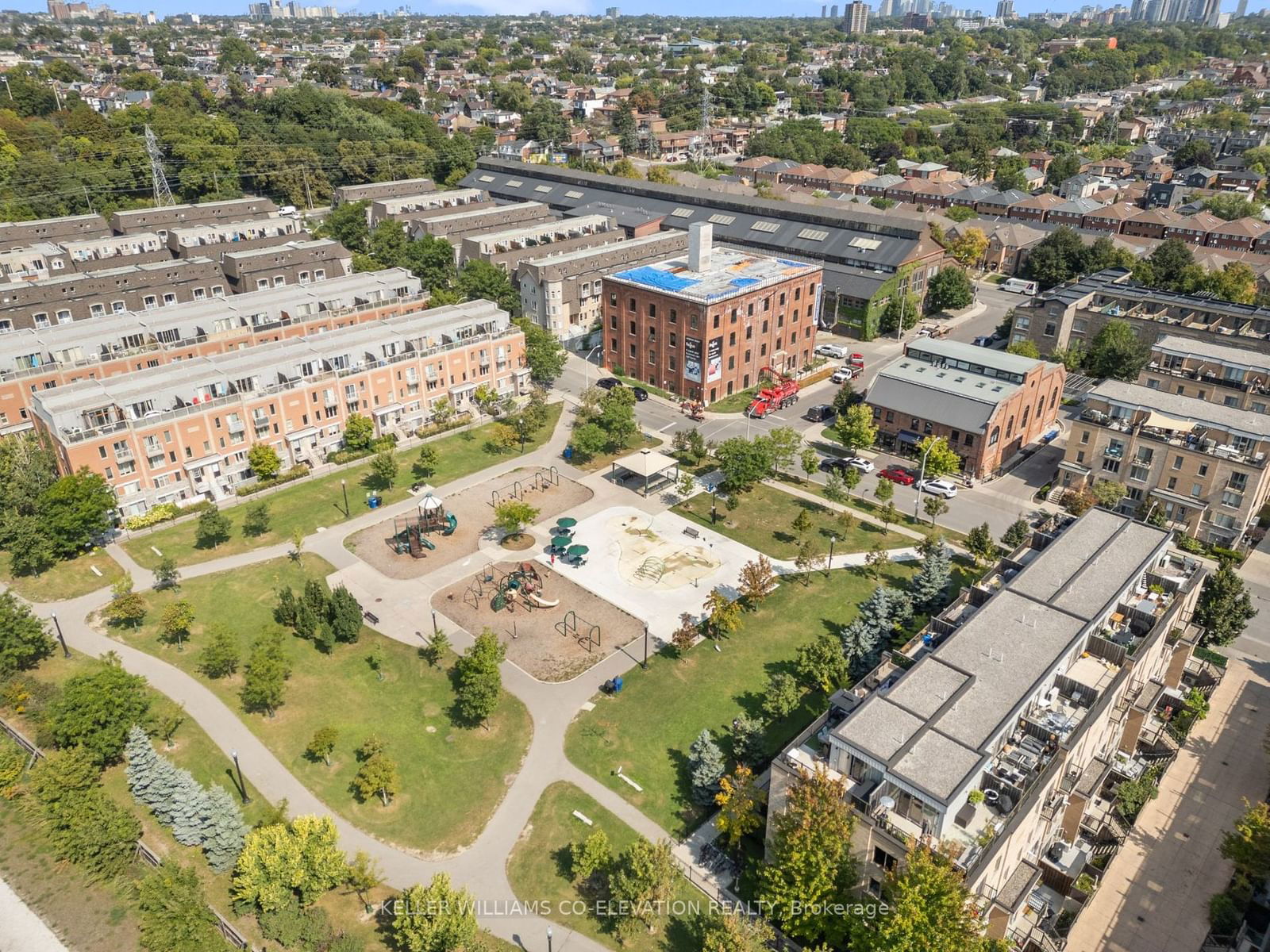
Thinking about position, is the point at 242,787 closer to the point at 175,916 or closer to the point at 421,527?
the point at 175,916

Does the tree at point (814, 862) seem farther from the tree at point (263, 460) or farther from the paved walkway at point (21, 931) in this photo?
the tree at point (263, 460)

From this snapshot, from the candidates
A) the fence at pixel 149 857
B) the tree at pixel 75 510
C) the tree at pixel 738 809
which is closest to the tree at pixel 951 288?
the tree at pixel 738 809

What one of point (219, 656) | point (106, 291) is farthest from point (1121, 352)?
point (106, 291)

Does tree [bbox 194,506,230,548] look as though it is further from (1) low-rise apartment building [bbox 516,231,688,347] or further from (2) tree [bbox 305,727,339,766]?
(1) low-rise apartment building [bbox 516,231,688,347]

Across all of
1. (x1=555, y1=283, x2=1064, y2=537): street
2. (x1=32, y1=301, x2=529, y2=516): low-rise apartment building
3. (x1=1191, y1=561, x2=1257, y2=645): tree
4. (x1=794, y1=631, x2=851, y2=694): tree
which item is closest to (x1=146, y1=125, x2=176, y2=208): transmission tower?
(x1=32, y1=301, x2=529, y2=516): low-rise apartment building

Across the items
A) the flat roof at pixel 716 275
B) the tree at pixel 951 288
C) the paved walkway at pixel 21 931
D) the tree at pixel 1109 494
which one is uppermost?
the flat roof at pixel 716 275
